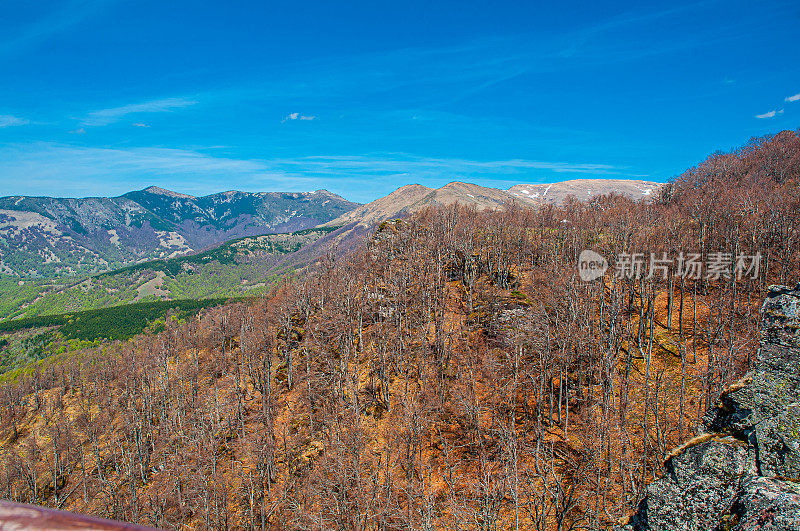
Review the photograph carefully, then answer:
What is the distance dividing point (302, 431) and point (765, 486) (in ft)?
177

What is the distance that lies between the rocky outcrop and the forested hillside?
15436 millimetres

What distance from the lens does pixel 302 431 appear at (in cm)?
5538

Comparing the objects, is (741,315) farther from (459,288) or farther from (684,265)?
(459,288)

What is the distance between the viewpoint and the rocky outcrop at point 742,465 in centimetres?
1081

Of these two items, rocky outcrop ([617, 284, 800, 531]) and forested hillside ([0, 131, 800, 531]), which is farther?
forested hillside ([0, 131, 800, 531])

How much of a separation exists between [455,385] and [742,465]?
38073mm

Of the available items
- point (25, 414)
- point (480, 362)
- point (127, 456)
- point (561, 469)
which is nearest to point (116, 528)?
point (561, 469)

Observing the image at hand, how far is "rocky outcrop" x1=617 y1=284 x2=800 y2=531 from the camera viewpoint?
10.8 m

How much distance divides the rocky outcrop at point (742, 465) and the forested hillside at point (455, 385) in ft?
50.6

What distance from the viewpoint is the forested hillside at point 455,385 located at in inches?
1399

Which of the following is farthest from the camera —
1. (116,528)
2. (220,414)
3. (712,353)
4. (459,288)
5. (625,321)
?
(459,288)

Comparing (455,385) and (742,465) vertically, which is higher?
(742,465)

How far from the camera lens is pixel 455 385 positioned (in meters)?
49.4

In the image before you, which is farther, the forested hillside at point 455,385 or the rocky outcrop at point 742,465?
the forested hillside at point 455,385
